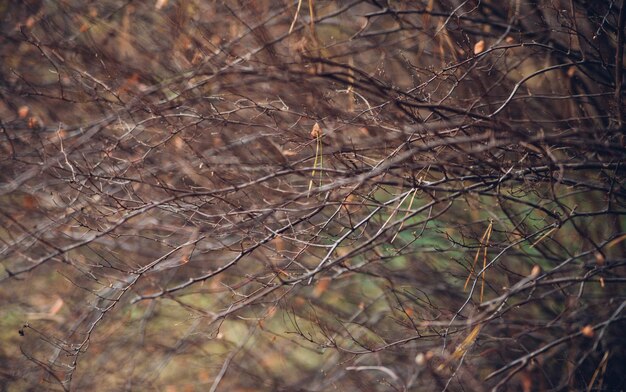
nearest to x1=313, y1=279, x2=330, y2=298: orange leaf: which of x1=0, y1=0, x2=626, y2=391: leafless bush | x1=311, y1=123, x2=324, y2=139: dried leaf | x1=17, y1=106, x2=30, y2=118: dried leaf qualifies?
x1=0, y1=0, x2=626, y2=391: leafless bush

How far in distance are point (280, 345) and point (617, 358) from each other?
3.05 m

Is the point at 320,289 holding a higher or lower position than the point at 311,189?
lower

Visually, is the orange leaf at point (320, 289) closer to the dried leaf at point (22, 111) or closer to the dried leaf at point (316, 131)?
the dried leaf at point (316, 131)

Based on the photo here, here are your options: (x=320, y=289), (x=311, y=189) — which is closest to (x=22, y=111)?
(x=320, y=289)

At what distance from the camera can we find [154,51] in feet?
17.6

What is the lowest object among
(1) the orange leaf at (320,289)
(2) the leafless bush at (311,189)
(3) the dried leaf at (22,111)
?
(1) the orange leaf at (320,289)

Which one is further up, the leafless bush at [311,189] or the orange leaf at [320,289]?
the leafless bush at [311,189]

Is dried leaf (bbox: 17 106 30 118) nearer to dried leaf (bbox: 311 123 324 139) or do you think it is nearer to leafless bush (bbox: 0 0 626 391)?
leafless bush (bbox: 0 0 626 391)

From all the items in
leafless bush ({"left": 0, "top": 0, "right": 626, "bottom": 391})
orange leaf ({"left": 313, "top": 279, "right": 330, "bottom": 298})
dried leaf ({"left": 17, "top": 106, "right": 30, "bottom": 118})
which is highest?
dried leaf ({"left": 17, "top": 106, "right": 30, "bottom": 118})

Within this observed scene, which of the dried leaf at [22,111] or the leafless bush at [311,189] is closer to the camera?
the leafless bush at [311,189]

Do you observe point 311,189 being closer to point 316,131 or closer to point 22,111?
point 316,131

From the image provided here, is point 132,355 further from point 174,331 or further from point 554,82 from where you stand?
point 554,82

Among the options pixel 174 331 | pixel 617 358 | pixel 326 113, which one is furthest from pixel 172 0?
Result: pixel 617 358

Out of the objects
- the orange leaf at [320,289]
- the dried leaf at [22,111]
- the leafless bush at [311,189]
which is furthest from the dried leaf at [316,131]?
the dried leaf at [22,111]
